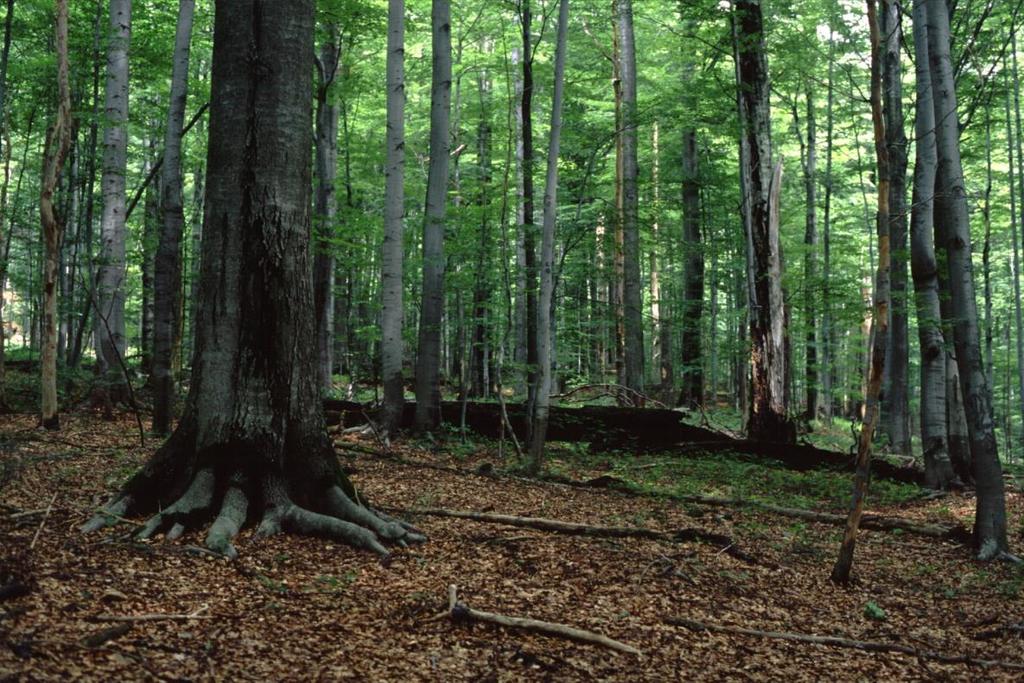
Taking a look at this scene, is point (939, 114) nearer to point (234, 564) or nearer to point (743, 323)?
point (234, 564)

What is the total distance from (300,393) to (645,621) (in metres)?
2.90

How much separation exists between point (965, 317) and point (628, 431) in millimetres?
6011

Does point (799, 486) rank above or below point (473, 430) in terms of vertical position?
below

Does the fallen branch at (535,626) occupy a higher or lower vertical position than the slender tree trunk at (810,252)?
lower

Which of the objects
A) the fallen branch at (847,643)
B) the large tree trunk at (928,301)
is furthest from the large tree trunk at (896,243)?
the fallen branch at (847,643)

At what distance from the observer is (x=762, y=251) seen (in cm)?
1221

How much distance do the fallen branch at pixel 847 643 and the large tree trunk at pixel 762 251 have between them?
7.63 meters

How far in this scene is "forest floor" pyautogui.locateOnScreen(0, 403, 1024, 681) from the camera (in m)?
3.46

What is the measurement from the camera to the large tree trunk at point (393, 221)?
34.8 feet

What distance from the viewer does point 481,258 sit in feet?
37.6

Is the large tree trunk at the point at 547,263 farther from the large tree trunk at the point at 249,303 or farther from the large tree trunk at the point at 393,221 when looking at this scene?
the large tree trunk at the point at 249,303

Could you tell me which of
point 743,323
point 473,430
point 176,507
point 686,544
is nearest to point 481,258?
point 473,430

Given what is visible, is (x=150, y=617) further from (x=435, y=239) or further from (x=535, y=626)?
(x=435, y=239)

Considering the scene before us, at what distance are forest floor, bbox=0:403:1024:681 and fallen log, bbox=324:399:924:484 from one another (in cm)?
→ 360
